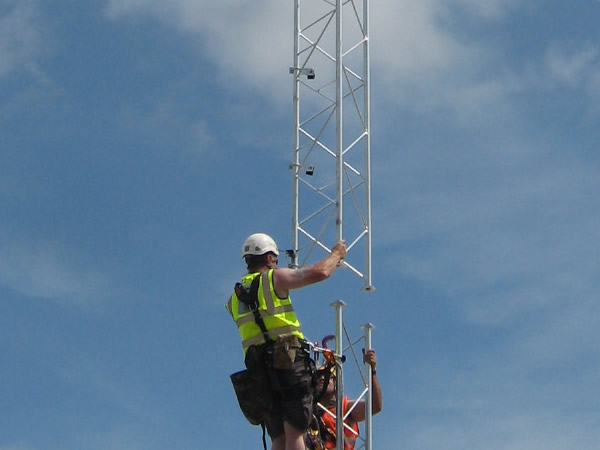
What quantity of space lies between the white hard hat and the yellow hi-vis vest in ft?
0.67

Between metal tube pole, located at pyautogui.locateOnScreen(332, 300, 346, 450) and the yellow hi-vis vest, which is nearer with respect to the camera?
the yellow hi-vis vest

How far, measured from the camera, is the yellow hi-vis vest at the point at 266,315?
36.9ft

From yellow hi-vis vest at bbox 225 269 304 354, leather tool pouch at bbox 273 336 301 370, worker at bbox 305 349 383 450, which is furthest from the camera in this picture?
worker at bbox 305 349 383 450

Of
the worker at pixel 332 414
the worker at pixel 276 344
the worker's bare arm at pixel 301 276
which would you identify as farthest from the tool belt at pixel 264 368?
the worker at pixel 332 414

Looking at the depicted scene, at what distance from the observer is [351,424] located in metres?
13.0

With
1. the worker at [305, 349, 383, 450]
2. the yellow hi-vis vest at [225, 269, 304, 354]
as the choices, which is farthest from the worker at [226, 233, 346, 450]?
the worker at [305, 349, 383, 450]

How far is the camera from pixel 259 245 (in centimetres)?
1158

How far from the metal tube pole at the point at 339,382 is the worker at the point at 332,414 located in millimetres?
78

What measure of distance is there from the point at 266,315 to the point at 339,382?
1500 mm

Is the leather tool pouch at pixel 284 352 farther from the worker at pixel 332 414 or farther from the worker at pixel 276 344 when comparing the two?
the worker at pixel 332 414

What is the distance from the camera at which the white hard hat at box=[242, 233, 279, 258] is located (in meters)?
11.6

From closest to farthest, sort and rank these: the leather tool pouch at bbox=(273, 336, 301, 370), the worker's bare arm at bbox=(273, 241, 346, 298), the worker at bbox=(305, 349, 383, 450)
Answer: the worker's bare arm at bbox=(273, 241, 346, 298), the leather tool pouch at bbox=(273, 336, 301, 370), the worker at bbox=(305, 349, 383, 450)

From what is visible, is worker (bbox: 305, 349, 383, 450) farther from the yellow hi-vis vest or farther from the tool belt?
the yellow hi-vis vest

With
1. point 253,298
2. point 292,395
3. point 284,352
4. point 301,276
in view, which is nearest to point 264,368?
point 284,352
